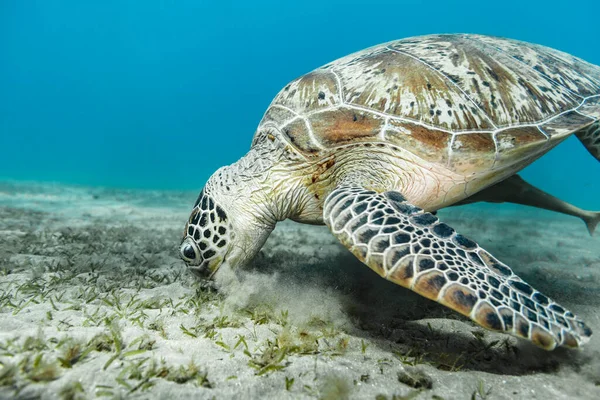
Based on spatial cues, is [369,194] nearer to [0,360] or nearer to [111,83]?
[0,360]

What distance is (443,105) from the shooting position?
2.94 meters

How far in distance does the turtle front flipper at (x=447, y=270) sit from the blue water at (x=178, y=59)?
243 feet

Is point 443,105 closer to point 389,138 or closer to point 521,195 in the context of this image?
point 389,138

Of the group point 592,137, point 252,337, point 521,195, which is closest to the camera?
point 252,337

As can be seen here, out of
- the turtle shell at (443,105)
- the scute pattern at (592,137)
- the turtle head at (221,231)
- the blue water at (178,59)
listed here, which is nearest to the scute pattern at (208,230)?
the turtle head at (221,231)

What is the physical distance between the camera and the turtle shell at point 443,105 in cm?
286

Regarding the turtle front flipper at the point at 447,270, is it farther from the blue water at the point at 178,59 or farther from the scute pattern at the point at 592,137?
the blue water at the point at 178,59

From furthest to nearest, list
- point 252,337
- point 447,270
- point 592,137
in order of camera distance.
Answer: point 592,137, point 252,337, point 447,270

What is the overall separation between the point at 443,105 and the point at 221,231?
7.51 feet

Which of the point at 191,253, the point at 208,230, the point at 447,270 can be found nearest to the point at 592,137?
the point at 447,270

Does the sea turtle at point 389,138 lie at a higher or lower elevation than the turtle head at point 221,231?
higher

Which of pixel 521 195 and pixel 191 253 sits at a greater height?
pixel 521 195

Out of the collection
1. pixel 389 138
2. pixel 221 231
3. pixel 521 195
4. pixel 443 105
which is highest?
pixel 443 105

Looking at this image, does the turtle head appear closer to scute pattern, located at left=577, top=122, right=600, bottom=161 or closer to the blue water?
scute pattern, located at left=577, top=122, right=600, bottom=161
